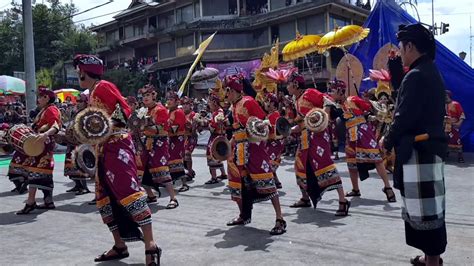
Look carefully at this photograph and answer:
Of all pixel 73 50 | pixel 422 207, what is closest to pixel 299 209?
pixel 422 207

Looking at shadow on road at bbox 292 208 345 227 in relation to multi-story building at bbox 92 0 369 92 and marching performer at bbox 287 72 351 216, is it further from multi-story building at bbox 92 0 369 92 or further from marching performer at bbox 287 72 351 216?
multi-story building at bbox 92 0 369 92

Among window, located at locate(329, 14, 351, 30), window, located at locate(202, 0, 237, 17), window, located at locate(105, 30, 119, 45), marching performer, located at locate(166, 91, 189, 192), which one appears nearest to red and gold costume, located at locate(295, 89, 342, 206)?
marching performer, located at locate(166, 91, 189, 192)

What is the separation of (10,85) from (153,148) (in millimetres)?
16471

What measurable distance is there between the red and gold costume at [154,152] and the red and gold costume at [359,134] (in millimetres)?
2864

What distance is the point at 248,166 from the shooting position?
19.3 feet

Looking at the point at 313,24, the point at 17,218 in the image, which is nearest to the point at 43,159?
the point at 17,218

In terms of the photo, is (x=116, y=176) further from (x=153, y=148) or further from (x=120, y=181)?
(x=153, y=148)

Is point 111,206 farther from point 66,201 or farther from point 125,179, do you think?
point 66,201

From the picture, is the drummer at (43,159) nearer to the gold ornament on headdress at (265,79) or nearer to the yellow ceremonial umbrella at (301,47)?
the gold ornament on headdress at (265,79)

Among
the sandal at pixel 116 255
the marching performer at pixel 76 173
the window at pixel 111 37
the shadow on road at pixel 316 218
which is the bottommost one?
the shadow on road at pixel 316 218

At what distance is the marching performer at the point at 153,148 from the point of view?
7.82m

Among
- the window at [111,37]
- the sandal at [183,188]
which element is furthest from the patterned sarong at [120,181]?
the window at [111,37]

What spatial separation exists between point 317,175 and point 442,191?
120 inches

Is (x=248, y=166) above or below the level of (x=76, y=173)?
above
